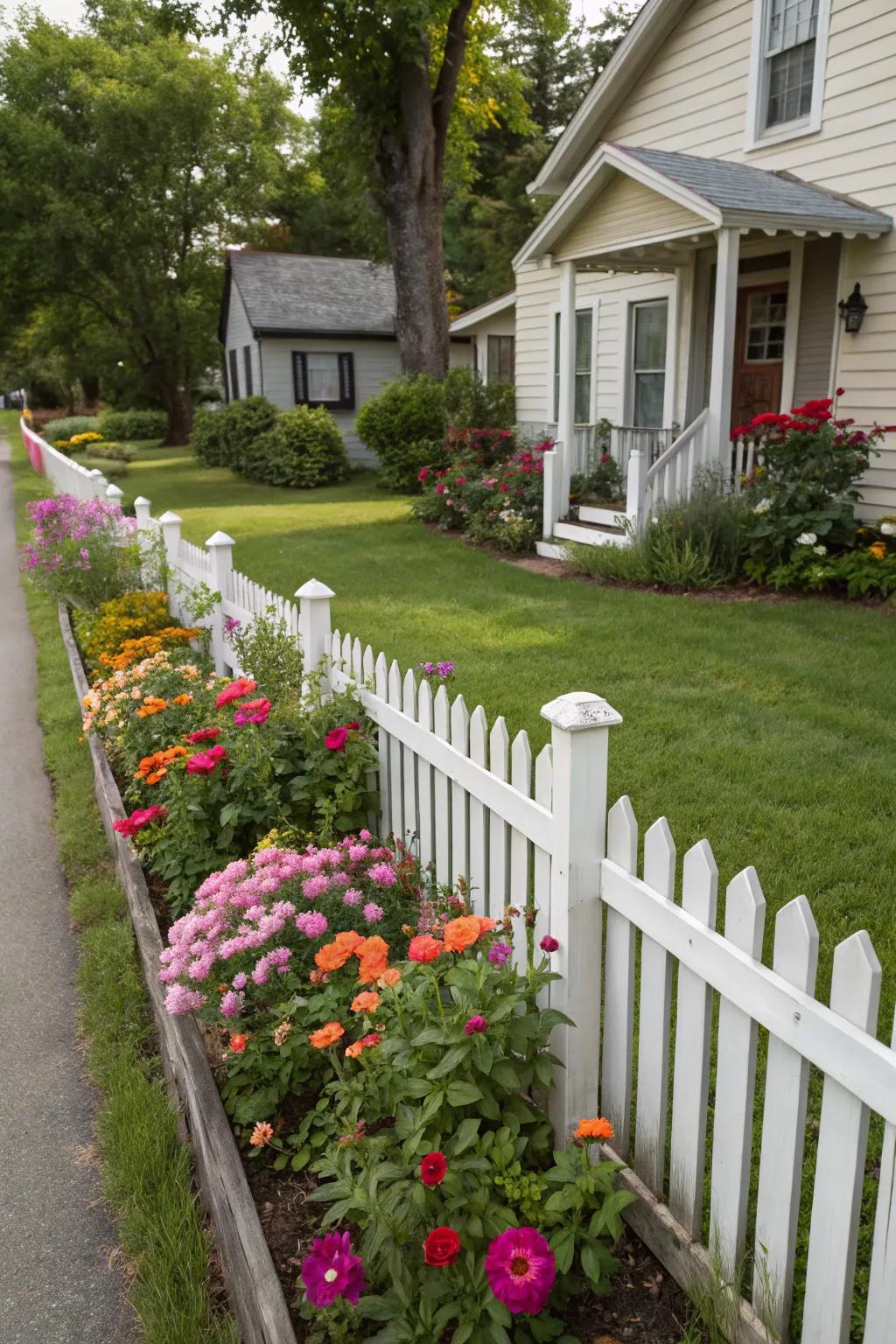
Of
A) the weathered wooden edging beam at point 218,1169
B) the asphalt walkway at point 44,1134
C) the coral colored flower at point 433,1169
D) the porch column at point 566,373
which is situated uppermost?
the porch column at point 566,373

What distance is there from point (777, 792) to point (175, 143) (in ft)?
110

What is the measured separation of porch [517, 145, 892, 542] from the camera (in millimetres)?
9070

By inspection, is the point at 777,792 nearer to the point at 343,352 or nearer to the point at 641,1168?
the point at 641,1168

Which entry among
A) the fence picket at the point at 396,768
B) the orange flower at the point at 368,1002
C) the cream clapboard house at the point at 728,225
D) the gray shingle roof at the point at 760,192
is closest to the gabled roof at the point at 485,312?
the cream clapboard house at the point at 728,225

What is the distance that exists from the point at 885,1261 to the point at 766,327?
11.0m

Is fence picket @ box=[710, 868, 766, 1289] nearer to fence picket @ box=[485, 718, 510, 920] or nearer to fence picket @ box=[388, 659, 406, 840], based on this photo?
fence picket @ box=[485, 718, 510, 920]

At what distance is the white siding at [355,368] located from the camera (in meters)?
25.3

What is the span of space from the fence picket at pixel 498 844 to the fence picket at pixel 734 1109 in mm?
890

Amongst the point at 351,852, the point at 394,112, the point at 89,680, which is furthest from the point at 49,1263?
the point at 394,112

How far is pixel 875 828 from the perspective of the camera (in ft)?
13.5

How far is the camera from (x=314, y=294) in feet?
88.6

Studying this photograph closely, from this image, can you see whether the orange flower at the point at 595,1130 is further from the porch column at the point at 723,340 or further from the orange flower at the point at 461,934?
the porch column at the point at 723,340

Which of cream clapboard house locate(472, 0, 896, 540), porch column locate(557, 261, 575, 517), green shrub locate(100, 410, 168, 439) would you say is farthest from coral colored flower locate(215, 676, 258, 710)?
green shrub locate(100, 410, 168, 439)

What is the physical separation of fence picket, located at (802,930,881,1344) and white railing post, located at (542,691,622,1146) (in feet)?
2.28
